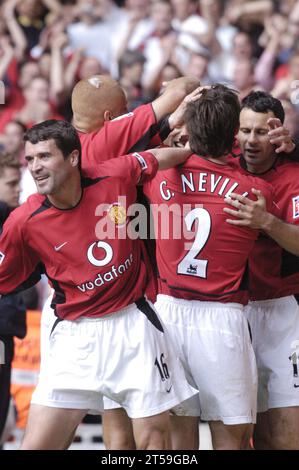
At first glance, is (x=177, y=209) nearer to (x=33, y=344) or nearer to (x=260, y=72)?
(x=33, y=344)

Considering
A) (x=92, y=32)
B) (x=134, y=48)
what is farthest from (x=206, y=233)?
(x=92, y=32)

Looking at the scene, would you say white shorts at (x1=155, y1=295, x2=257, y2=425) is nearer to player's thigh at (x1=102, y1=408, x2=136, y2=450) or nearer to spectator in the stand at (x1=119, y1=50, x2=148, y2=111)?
player's thigh at (x1=102, y1=408, x2=136, y2=450)

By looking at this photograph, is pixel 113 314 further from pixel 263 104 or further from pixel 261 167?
pixel 263 104

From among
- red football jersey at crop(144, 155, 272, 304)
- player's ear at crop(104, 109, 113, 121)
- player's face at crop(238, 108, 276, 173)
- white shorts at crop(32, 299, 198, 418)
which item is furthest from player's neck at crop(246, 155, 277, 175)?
white shorts at crop(32, 299, 198, 418)

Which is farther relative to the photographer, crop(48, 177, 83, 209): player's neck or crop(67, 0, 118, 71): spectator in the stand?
crop(67, 0, 118, 71): spectator in the stand

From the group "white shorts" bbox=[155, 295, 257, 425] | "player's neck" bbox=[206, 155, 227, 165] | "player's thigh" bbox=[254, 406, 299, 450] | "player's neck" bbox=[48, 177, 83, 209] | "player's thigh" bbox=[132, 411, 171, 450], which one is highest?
"player's neck" bbox=[206, 155, 227, 165]

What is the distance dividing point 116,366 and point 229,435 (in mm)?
801

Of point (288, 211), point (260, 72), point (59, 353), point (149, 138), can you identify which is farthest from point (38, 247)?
point (260, 72)

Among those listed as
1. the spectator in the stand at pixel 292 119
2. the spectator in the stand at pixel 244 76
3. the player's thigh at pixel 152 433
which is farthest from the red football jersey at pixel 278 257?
the spectator in the stand at pixel 244 76

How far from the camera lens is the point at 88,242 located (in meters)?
5.08

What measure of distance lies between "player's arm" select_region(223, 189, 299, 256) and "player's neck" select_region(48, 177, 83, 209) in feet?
2.69

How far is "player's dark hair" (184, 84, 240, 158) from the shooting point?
17.4 feet

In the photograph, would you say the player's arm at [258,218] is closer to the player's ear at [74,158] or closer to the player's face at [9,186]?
the player's ear at [74,158]

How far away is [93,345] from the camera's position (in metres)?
5.09
